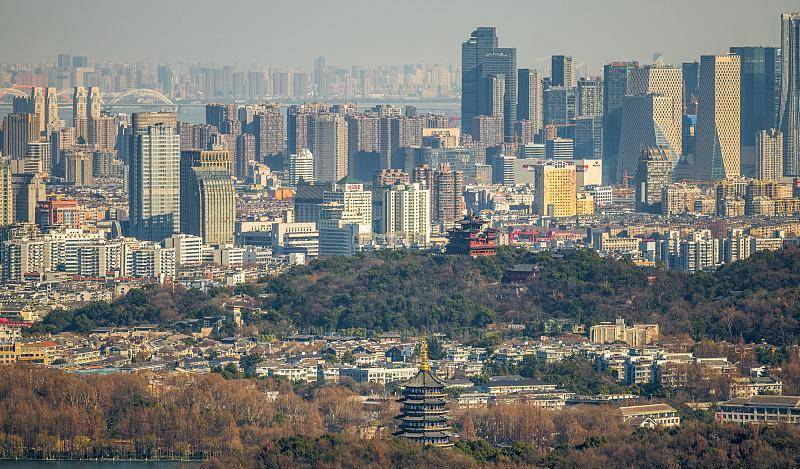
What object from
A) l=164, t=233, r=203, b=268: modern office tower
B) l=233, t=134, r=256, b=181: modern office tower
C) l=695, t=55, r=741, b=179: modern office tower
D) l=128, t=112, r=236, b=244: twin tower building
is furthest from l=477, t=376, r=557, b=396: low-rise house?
l=233, t=134, r=256, b=181: modern office tower

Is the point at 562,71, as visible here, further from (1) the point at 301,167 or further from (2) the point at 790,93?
(1) the point at 301,167

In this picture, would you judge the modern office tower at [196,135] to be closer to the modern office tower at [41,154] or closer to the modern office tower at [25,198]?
the modern office tower at [41,154]

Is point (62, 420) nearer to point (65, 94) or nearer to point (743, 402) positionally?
point (743, 402)

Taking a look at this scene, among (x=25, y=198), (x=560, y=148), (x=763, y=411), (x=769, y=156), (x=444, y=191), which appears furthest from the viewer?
(x=560, y=148)

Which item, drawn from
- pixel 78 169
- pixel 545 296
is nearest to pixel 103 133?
pixel 78 169

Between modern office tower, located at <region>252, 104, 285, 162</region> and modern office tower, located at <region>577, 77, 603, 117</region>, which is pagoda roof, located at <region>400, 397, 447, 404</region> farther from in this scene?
modern office tower, located at <region>577, 77, 603, 117</region>

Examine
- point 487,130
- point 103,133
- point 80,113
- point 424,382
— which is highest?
point 80,113

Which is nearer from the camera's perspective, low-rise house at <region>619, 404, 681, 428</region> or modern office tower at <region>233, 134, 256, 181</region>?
low-rise house at <region>619, 404, 681, 428</region>
